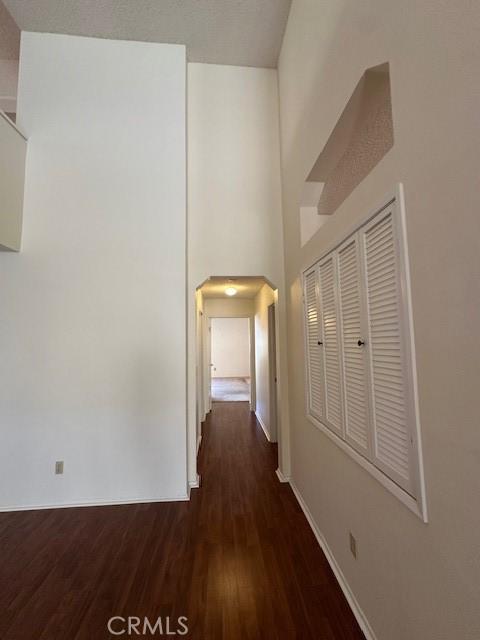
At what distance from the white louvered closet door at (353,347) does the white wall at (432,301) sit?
171 millimetres

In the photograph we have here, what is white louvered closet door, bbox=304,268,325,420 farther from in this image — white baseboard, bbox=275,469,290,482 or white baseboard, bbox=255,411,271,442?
white baseboard, bbox=255,411,271,442

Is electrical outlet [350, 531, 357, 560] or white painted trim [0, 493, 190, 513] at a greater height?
electrical outlet [350, 531, 357, 560]

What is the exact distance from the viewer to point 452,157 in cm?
88

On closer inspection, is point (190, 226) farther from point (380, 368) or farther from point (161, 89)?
point (380, 368)

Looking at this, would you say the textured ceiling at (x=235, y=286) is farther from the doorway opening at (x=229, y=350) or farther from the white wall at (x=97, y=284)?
the doorway opening at (x=229, y=350)

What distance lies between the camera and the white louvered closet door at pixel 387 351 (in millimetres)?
1164

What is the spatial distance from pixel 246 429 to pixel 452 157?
15.6 feet

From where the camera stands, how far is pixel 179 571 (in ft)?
6.15

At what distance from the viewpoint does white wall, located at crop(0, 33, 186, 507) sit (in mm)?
2744

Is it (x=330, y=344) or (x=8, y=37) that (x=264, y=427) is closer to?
(x=330, y=344)

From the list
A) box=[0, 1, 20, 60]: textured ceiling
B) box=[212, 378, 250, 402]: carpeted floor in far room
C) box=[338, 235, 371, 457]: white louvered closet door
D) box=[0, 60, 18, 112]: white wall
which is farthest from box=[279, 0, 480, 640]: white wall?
box=[212, 378, 250, 402]: carpeted floor in far room

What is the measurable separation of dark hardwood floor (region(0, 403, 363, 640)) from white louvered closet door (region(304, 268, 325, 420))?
0.99 m

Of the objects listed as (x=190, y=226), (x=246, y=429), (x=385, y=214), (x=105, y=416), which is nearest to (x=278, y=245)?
(x=190, y=226)

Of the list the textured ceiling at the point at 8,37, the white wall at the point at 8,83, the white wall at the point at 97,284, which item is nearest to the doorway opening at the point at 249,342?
the white wall at the point at 97,284
